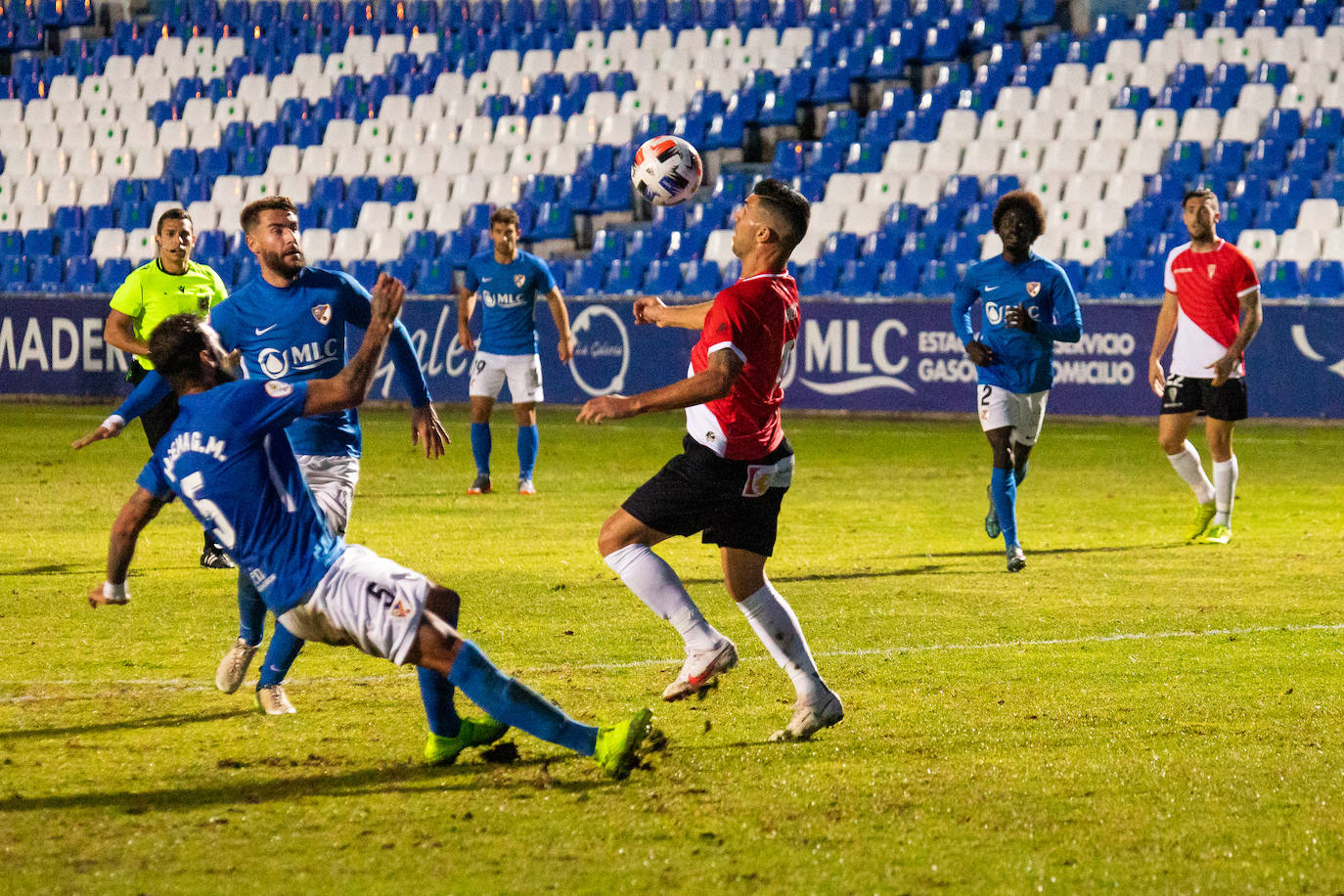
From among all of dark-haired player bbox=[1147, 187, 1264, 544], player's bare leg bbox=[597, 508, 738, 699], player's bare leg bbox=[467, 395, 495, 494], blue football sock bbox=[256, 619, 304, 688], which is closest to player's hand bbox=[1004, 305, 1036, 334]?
dark-haired player bbox=[1147, 187, 1264, 544]

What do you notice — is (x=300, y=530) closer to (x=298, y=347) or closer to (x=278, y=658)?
(x=278, y=658)

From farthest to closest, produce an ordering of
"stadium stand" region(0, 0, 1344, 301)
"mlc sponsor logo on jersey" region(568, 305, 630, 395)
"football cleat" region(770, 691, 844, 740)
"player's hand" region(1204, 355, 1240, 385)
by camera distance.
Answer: "stadium stand" region(0, 0, 1344, 301) → "mlc sponsor logo on jersey" region(568, 305, 630, 395) → "player's hand" region(1204, 355, 1240, 385) → "football cleat" region(770, 691, 844, 740)

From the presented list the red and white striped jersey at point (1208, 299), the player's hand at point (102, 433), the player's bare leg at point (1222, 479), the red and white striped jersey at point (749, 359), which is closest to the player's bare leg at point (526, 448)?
the red and white striped jersey at point (1208, 299)

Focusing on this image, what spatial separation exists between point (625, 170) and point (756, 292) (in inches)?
745

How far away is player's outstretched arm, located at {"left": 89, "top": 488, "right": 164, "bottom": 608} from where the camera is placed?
5031mm

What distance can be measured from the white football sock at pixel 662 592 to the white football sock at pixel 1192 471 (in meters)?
5.75

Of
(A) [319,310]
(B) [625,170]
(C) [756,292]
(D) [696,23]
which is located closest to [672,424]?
(B) [625,170]

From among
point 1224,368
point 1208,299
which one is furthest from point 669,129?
point 1224,368

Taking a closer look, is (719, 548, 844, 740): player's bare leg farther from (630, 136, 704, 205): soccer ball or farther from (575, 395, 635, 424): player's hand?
(630, 136, 704, 205): soccer ball

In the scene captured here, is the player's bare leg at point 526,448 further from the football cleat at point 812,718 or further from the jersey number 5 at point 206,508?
the jersey number 5 at point 206,508

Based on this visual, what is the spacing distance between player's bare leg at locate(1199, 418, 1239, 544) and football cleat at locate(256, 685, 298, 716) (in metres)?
6.50

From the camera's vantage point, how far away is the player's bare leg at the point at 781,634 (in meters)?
5.53

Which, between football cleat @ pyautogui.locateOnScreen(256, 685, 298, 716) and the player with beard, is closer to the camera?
football cleat @ pyautogui.locateOnScreen(256, 685, 298, 716)

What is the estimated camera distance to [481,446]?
13.2 metres
